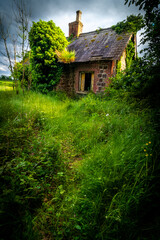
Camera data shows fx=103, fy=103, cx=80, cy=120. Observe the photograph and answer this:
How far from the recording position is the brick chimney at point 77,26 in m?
10.1

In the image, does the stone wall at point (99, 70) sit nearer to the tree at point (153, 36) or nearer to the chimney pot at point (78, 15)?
the tree at point (153, 36)

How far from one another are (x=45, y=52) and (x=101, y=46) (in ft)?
12.9

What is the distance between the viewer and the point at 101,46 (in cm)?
727

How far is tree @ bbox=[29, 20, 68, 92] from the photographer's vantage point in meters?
6.93

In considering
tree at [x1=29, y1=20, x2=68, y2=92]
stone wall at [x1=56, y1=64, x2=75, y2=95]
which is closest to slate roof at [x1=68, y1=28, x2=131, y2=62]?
stone wall at [x1=56, y1=64, x2=75, y2=95]

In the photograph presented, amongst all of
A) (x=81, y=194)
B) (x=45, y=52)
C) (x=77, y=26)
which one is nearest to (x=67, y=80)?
(x=45, y=52)

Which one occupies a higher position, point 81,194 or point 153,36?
point 153,36

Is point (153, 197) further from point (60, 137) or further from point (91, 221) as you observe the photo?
point (60, 137)

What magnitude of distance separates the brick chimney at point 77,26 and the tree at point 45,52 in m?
3.73

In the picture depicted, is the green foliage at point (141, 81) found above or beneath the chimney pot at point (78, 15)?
beneath

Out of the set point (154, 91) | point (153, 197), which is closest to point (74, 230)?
point (153, 197)

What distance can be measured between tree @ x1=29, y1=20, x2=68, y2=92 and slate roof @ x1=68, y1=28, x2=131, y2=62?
165 centimetres

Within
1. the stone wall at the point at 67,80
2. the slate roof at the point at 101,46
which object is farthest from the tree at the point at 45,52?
the slate roof at the point at 101,46

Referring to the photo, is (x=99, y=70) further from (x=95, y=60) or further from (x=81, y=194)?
(x=81, y=194)
